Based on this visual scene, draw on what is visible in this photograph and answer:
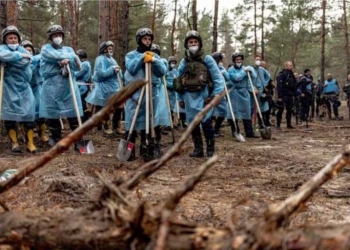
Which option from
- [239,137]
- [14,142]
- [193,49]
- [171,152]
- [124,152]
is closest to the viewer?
[171,152]

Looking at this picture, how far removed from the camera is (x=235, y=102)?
11078 mm

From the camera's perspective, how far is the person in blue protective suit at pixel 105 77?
9719mm

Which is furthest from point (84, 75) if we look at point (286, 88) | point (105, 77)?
point (286, 88)

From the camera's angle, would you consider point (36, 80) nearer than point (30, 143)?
No

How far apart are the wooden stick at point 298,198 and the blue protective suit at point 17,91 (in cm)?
620

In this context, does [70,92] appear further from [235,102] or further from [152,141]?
[235,102]

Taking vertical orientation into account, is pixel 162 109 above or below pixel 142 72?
below

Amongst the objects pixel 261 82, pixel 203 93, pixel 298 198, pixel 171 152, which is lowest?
pixel 298 198

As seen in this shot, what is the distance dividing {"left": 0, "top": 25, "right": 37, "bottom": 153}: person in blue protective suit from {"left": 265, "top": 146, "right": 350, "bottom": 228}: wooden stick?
613 centimetres

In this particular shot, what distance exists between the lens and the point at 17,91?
770 cm

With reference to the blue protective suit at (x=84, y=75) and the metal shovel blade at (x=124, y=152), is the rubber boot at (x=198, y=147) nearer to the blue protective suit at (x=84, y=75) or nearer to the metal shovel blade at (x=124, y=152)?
the metal shovel blade at (x=124, y=152)

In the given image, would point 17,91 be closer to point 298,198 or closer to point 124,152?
point 124,152

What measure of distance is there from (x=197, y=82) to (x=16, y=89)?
3.03 metres

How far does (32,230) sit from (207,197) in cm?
252
